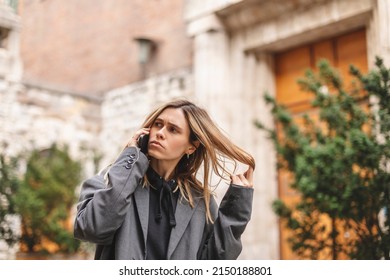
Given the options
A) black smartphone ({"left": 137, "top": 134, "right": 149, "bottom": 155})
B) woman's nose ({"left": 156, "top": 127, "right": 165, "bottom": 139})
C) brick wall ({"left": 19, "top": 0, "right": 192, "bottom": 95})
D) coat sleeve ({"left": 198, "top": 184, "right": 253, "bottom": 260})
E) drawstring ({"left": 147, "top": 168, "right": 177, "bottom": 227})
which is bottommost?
coat sleeve ({"left": 198, "top": 184, "right": 253, "bottom": 260})

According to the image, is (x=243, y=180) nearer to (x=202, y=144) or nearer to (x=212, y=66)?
(x=202, y=144)

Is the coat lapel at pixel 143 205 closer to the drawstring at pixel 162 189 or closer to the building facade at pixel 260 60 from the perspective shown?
the drawstring at pixel 162 189

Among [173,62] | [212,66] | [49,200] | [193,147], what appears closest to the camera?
[193,147]

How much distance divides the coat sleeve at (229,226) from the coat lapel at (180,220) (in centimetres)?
12

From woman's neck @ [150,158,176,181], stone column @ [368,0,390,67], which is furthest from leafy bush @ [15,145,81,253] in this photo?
stone column @ [368,0,390,67]

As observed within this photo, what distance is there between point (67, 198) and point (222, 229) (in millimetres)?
4906

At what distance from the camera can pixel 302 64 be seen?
6051mm

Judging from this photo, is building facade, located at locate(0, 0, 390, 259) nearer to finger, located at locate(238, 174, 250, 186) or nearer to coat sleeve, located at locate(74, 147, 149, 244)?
finger, located at locate(238, 174, 250, 186)

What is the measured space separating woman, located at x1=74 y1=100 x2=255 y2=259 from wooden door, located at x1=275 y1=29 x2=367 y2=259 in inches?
153

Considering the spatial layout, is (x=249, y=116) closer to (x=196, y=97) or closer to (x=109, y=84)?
(x=196, y=97)

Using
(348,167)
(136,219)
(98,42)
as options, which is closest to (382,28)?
(348,167)

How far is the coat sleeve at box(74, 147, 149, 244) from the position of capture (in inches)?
66.7

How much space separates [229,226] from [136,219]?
0.37 m

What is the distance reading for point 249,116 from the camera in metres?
6.16
